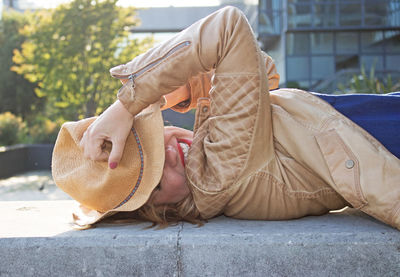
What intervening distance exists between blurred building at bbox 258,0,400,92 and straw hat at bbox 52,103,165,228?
21.0m

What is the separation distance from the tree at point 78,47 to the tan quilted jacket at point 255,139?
39.3 ft

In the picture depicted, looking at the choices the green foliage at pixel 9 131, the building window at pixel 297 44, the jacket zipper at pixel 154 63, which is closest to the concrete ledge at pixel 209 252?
the jacket zipper at pixel 154 63

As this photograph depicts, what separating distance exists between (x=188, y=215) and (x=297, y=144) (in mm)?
689

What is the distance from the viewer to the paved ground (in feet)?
29.8

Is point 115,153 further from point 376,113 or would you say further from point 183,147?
point 376,113

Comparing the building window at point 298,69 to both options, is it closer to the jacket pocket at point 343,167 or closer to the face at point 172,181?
the face at point 172,181

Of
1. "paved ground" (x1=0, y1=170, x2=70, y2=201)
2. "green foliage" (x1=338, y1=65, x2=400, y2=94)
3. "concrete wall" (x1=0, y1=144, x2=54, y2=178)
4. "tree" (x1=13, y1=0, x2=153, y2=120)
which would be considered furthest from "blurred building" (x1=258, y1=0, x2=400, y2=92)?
"paved ground" (x1=0, y1=170, x2=70, y2=201)

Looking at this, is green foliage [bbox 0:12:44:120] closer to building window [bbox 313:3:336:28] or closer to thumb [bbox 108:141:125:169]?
building window [bbox 313:3:336:28]

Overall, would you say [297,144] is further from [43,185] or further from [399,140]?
[43,185]

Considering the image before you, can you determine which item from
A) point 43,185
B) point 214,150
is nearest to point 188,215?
point 214,150

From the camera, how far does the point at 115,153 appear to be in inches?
80.9

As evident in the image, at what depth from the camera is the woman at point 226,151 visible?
204 centimetres

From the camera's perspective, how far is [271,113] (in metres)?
A: 2.24

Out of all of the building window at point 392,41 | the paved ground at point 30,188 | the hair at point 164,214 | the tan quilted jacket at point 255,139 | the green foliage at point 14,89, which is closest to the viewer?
the tan quilted jacket at point 255,139
